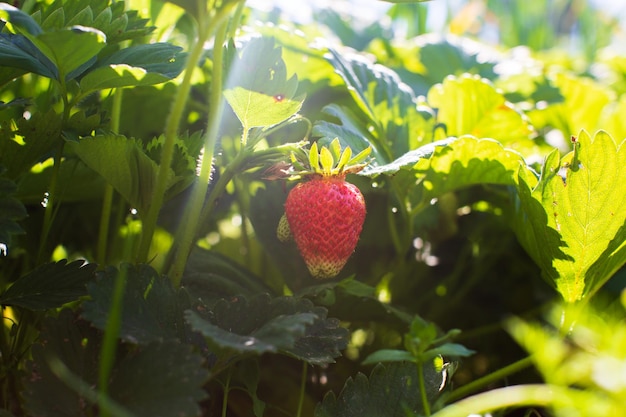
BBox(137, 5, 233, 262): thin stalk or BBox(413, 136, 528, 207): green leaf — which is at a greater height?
BBox(137, 5, 233, 262): thin stalk

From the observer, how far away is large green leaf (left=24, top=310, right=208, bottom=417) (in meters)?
0.49

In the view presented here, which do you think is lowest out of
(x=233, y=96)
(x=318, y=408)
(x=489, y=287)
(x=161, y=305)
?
(x=489, y=287)

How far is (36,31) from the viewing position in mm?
541

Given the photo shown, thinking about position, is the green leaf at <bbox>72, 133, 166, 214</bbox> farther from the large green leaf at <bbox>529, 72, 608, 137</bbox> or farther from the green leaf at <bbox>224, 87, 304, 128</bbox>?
the large green leaf at <bbox>529, 72, 608, 137</bbox>

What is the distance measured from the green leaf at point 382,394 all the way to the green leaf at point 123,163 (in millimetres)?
279

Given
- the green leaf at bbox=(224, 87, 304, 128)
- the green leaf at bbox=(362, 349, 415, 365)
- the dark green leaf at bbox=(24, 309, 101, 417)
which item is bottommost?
the dark green leaf at bbox=(24, 309, 101, 417)

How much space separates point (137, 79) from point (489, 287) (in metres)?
0.80

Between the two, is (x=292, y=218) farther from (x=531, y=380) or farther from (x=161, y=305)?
(x=531, y=380)

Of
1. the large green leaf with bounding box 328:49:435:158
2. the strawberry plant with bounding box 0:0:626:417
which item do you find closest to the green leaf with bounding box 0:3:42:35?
the strawberry plant with bounding box 0:0:626:417

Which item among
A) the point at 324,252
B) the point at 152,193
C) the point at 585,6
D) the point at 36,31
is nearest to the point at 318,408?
the point at 324,252

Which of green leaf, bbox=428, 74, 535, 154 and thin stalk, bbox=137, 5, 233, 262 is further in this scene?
green leaf, bbox=428, 74, 535, 154

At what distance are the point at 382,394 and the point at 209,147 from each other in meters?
0.30

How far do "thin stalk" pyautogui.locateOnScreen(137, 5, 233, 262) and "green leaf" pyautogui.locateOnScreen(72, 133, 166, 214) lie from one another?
0.09 feet

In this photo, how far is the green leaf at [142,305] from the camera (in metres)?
0.54
